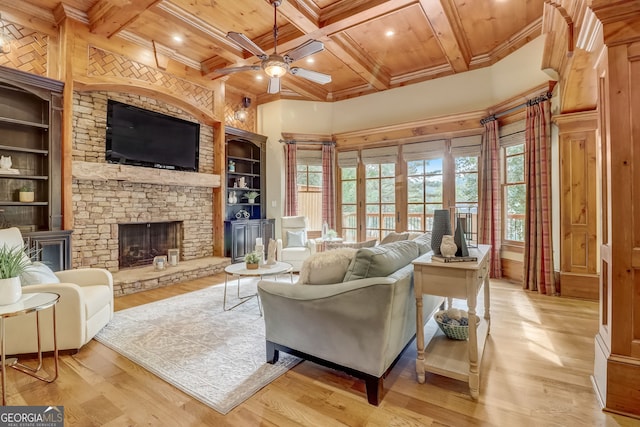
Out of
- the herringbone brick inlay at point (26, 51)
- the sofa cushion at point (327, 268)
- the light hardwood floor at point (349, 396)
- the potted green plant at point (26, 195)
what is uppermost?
the herringbone brick inlay at point (26, 51)

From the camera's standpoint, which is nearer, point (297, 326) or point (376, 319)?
point (376, 319)

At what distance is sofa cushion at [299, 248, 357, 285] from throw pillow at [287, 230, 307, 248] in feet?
11.1

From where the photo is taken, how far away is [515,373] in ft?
7.25

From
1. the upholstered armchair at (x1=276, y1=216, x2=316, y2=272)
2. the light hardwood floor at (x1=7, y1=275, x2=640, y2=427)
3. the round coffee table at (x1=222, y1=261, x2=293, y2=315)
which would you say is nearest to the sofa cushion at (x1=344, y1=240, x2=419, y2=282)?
the light hardwood floor at (x1=7, y1=275, x2=640, y2=427)

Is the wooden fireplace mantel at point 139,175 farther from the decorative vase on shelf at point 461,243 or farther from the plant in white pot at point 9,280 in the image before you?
the decorative vase on shelf at point 461,243

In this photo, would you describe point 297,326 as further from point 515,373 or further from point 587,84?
point 587,84

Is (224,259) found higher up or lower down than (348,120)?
lower down

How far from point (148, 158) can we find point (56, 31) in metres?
1.87

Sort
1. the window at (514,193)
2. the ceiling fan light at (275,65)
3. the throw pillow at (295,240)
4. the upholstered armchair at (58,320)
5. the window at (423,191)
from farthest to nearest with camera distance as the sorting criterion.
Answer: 1. the window at (423,191)
2. the throw pillow at (295,240)
3. the window at (514,193)
4. the ceiling fan light at (275,65)
5. the upholstered armchair at (58,320)

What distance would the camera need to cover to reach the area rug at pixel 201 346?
2.07 meters

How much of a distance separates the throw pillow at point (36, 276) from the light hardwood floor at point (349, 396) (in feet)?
2.15

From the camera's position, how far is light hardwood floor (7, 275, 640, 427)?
174 cm

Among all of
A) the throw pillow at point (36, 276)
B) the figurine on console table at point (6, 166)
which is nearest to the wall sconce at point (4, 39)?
the figurine on console table at point (6, 166)

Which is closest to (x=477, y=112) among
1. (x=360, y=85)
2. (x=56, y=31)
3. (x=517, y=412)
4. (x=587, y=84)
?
(x=587, y=84)
